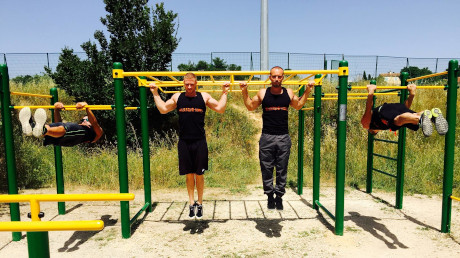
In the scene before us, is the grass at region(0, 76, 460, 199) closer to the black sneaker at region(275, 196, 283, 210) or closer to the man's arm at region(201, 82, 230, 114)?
the black sneaker at region(275, 196, 283, 210)

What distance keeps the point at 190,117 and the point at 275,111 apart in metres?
1.03

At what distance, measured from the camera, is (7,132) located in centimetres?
352

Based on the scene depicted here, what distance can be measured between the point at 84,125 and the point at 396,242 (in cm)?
432

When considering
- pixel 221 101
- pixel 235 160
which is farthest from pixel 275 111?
pixel 235 160

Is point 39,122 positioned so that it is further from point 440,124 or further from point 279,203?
point 440,124

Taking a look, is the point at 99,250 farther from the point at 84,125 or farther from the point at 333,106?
the point at 333,106

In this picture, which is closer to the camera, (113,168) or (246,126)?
(113,168)

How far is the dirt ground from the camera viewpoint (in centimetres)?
330

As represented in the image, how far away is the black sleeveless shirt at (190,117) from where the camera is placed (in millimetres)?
3529

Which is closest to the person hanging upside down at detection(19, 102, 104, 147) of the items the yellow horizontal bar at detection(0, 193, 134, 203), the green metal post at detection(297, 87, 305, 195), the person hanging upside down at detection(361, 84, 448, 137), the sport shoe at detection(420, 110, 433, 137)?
the yellow horizontal bar at detection(0, 193, 134, 203)

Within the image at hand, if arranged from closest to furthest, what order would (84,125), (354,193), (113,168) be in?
(84,125) → (354,193) → (113,168)

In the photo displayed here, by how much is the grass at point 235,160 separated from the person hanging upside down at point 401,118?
2772mm

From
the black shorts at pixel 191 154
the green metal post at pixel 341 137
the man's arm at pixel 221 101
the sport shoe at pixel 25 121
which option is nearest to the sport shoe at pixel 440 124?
the green metal post at pixel 341 137

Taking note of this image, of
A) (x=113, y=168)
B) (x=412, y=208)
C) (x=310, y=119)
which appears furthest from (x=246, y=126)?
(x=412, y=208)
